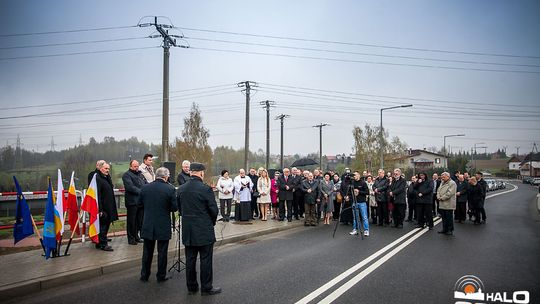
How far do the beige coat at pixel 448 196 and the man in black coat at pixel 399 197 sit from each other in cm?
132

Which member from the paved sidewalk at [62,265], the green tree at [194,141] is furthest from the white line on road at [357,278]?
the green tree at [194,141]

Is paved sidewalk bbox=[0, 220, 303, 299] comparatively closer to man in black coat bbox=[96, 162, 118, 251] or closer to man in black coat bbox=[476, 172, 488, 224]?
man in black coat bbox=[96, 162, 118, 251]

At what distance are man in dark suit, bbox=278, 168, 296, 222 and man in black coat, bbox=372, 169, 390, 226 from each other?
3.13 m

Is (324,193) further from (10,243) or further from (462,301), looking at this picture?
(10,243)

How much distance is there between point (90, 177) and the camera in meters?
8.19

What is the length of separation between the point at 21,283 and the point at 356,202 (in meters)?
8.75

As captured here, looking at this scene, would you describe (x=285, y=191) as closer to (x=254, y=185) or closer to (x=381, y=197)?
(x=254, y=185)

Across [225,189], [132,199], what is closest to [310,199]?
[225,189]

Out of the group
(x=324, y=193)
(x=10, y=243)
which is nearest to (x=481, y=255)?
(x=324, y=193)

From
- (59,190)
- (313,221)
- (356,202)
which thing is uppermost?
(59,190)

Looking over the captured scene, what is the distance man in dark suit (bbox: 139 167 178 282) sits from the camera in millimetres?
5973

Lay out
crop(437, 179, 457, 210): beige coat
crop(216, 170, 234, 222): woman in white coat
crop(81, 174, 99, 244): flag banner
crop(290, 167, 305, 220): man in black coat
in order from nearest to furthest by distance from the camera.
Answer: crop(81, 174, 99, 244): flag banner
crop(437, 179, 457, 210): beige coat
crop(216, 170, 234, 222): woman in white coat
crop(290, 167, 305, 220): man in black coat

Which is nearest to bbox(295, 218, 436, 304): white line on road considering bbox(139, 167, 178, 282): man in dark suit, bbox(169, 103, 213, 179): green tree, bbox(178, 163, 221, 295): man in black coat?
bbox(178, 163, 221, 295): man in black coat

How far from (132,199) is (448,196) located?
9.49 meters
